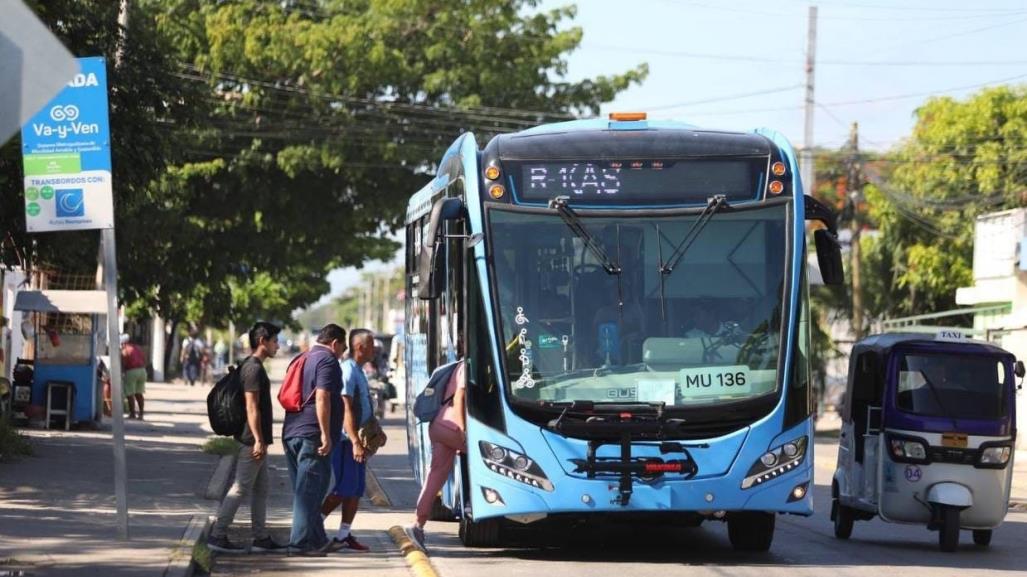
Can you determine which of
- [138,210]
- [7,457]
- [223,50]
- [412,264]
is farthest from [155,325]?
[412,264]

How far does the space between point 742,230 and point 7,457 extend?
1167 centimetres

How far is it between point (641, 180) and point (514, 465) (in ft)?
8.15

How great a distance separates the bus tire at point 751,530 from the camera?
1370 centimetres

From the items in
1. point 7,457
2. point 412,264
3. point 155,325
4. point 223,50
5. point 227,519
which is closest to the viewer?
point 227,519

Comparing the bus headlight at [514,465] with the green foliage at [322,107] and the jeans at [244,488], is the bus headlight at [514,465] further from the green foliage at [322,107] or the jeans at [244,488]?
the green foliage at [322,107]

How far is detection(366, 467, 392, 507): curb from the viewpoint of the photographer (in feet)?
62.5

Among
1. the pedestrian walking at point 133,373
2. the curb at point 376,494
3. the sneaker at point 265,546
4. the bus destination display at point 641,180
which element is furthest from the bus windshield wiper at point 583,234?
the pedestrian walking at point 133,373

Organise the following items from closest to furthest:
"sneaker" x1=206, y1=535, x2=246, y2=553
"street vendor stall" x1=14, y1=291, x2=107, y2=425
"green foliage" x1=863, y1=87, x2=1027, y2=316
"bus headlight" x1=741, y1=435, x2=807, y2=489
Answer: "bus headlight" x1=741, y1=435, x2=807, y2=489
"sneaker" x1=206, y1=535, x2=246, y2=553
"street vendor stall" x1=14, y1=291, x2=107, y2=425
"green foliage" x1=863, y1=87, x2=1027, y2=316

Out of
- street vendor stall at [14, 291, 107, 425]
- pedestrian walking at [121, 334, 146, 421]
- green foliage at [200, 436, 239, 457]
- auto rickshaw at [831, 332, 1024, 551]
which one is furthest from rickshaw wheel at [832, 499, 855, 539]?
pedestrian walking at [121, 334, 146, 421]

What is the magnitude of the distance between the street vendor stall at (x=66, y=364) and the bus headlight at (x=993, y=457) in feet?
57.9

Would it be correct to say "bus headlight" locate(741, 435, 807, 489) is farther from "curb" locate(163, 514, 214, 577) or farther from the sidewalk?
the sidewalk

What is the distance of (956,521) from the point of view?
48.5ft

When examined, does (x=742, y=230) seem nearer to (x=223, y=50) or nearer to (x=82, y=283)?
(x=82, y=283)

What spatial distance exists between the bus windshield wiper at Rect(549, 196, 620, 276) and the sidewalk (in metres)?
3.94
